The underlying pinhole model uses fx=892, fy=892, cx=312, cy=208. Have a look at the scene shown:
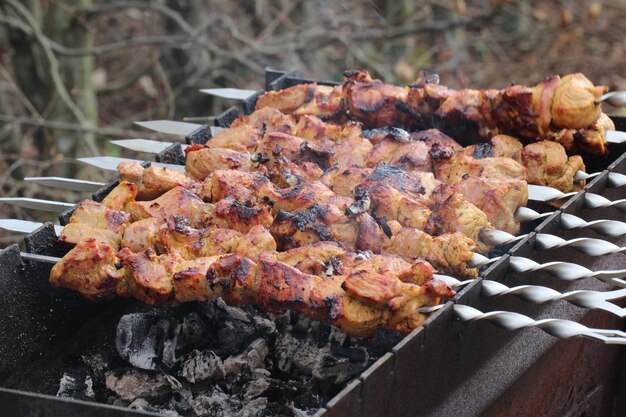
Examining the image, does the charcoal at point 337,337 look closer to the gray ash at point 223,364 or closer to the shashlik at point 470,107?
the gray ash at point 223,364

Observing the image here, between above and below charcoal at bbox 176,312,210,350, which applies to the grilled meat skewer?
above

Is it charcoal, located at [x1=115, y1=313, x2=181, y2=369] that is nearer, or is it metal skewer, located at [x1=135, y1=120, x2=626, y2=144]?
charcoal, located at [x1=115, y1=313, x2=181, y2=369]

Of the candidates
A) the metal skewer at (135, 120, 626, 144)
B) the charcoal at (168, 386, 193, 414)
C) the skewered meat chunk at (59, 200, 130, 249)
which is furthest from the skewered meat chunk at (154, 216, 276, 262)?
the metal skewer at (135, 120, 626, 144)

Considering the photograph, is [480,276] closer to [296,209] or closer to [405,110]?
[296,209]

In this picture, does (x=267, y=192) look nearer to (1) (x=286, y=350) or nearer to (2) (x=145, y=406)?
(1) (x=286, y=350)

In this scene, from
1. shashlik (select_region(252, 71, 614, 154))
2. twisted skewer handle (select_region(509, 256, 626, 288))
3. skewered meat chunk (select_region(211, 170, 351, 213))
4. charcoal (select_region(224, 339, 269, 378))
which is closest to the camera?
twisted skewer handle (select_region(509, 256, 626, 288))

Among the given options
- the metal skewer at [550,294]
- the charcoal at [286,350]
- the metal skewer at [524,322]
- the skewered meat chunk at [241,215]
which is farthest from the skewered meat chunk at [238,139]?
the metal skewer at [524,322]

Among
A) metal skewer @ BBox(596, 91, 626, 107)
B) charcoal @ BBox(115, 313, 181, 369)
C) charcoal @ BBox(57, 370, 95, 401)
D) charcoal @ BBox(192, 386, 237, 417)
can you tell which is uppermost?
metal skewer @ BBox(596, 91, 626, 107)

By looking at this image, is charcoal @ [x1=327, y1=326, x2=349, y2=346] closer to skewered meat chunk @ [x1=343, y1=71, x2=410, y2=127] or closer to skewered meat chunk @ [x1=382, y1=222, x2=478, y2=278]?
skewered meat chunk @ [x1=382, y1=222, x2=478, y2=278]
